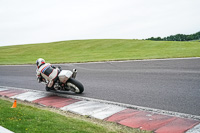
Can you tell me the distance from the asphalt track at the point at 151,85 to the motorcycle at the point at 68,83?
15.2 inches

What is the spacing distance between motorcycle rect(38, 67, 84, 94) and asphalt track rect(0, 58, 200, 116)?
39cm

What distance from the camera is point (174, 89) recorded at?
291 inches

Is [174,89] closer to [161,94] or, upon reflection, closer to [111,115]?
[161,94]

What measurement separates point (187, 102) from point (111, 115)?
221 centimetres

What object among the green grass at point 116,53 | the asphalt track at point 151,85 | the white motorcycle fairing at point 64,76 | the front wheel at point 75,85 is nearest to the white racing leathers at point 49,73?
the white motorcycle fairing at point 64,76

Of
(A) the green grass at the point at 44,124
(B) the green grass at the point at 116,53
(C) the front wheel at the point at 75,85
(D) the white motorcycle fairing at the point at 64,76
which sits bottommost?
(A) the green grass at the point at 44,124

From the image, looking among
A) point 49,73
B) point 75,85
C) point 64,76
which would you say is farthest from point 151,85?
point 49,73

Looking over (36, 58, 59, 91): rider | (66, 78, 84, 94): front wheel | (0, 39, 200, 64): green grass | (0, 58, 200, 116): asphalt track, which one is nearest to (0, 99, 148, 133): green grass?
(0, 58, 200, 116): asphalt track

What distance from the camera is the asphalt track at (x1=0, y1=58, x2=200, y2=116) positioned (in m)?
6.26

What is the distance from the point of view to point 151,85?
8219 mm

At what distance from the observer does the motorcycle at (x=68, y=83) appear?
317 inches

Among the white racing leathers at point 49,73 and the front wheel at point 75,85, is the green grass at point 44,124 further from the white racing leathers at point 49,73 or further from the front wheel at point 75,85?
the white racing leathers at point 49,73

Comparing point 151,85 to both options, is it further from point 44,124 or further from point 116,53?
point 116,53

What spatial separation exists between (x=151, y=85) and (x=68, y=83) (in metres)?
3.18
